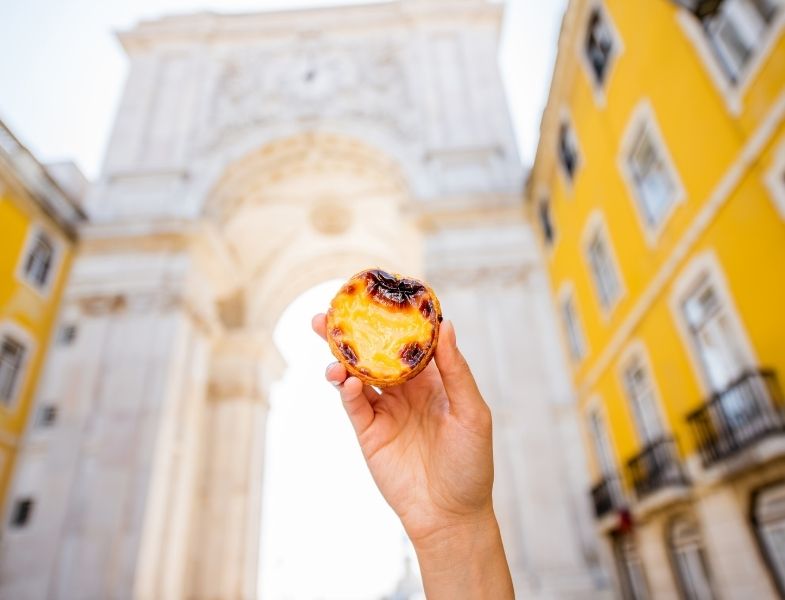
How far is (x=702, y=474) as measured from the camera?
744 cm

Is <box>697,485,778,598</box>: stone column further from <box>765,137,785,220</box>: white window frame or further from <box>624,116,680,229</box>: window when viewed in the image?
<box>624,116,680,229</box>: window

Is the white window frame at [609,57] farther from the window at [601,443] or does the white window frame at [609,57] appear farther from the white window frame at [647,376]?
the window at [601,443]

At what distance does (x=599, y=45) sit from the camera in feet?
33.1

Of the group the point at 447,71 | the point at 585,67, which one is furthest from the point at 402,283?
the point at 447,71

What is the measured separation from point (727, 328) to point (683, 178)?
2200 millimetres

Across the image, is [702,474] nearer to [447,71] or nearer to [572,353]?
[572,353]

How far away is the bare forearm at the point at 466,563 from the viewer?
1889mm

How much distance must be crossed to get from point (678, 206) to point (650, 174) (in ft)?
4.01

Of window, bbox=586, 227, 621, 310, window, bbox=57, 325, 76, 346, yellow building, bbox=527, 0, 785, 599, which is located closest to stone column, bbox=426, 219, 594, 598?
yellow building, bbox=527, 0, 785, 599

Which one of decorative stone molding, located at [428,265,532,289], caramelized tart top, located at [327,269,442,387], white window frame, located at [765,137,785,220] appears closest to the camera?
caramelized tart top, located at [327,269,442,387]

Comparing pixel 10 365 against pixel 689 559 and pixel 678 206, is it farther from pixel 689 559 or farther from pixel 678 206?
pixel 689 559

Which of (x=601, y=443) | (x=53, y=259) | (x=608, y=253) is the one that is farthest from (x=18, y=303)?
(x=601, y=443)

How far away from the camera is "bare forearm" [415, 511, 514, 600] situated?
1.89 meters

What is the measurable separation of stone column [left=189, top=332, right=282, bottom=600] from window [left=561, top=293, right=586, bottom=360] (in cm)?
1100
